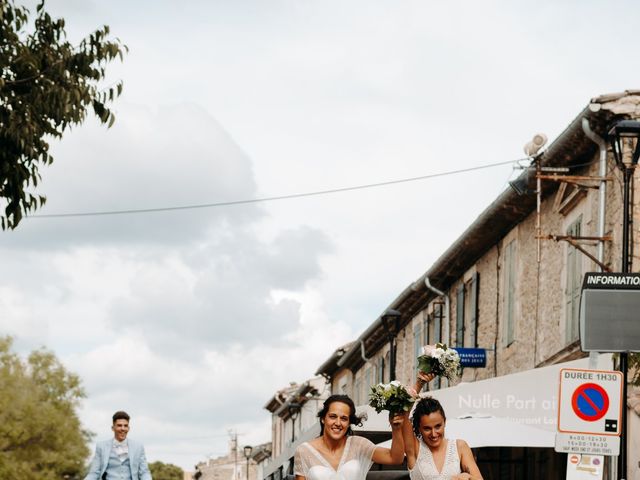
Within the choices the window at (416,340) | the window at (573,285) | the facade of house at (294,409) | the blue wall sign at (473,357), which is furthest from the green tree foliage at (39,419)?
the window at (573,285)

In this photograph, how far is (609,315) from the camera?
10.4m

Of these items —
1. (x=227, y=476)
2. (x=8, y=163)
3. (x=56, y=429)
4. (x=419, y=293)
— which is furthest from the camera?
(x=227, y=476)

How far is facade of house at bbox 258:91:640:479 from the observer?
19.6 metres

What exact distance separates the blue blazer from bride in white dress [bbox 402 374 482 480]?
459 centimetres

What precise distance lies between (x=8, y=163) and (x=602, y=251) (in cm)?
1034

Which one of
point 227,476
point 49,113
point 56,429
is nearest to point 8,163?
point 49,113

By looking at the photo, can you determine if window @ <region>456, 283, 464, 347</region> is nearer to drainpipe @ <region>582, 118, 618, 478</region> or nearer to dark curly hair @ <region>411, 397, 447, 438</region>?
drainpipe @ <region>582, 118, 618, 478</region>

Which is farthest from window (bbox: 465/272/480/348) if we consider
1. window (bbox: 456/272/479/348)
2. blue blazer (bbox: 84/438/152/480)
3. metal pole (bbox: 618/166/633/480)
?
blue blazer (bbox: 84/438/152/480)

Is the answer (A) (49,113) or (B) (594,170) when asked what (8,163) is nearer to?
(A) (49,113)

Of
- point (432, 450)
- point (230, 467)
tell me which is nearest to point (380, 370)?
point (432, 450)

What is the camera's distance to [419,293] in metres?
34.7

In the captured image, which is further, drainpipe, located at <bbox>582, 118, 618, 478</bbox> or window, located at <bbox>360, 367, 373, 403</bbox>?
window, located at <bbox>360, 367, 373, 403</bbox>

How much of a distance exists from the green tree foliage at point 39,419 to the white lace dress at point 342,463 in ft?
149

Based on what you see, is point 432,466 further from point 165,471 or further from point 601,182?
point 165,471
